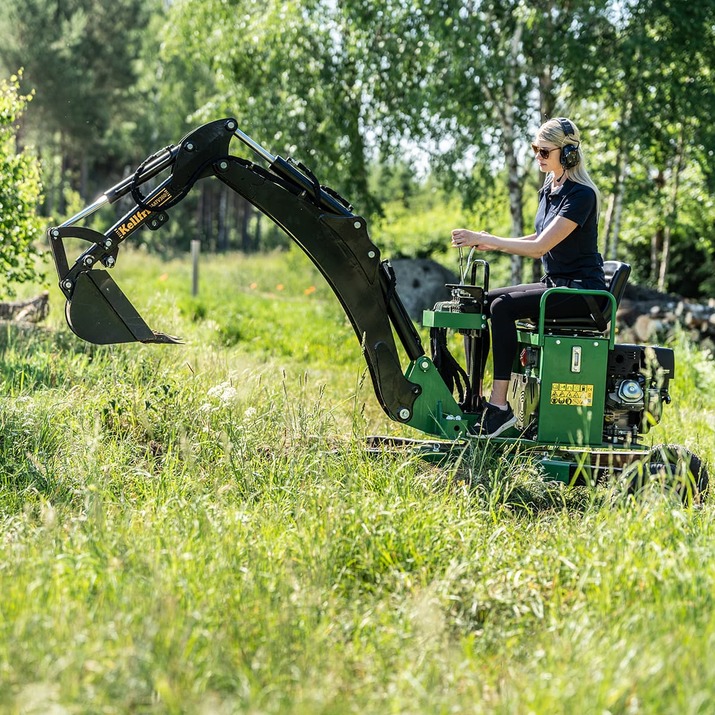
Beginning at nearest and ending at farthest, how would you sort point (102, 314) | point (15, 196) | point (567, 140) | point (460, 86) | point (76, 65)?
point (102, 314) < point (567, 140) < point (15, 196) < point (460, 86) < point (76, 65)

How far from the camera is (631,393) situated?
17.4ft

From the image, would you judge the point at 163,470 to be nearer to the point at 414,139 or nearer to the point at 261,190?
the point at 261,190

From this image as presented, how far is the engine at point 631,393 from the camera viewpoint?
532 cm

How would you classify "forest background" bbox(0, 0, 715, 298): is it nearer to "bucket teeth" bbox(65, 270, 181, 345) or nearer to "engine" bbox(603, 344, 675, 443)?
"bucket teeth" bbox(65, 270, 181, 345)

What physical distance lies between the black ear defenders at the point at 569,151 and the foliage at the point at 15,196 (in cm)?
479

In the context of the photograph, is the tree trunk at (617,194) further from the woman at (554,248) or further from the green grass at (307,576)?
the woman at (554,248)

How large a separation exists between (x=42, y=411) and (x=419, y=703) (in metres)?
3.44

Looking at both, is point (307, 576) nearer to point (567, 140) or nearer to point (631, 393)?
point (631, 393)

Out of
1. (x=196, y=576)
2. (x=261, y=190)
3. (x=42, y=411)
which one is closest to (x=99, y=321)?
(x=42, y=411)

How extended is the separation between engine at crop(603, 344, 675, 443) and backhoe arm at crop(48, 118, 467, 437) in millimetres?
942

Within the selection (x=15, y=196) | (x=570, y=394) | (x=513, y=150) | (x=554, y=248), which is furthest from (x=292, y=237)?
(x=513, y=150)

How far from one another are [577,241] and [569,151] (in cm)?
52

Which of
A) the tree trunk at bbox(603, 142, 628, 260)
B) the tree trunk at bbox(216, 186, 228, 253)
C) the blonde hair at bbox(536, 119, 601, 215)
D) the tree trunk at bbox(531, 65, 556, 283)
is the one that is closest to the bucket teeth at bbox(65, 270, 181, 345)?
the blonde hair at bbox(536, 119, 601, 215)

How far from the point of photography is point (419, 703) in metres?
2.76
